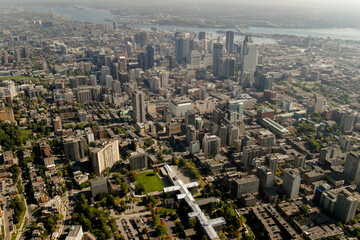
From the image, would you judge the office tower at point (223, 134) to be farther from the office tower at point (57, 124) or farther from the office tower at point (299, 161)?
the office tower at point (57, 124)

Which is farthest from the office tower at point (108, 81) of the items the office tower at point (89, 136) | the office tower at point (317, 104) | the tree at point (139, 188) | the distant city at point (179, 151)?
the office tower at point (317, 104)

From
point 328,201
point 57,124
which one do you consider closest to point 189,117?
point 57,124

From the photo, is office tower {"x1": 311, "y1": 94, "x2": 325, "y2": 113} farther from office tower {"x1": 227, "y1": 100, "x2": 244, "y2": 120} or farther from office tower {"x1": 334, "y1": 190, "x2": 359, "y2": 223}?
office tower {"x1": 334, "y1": 190, "x2": 359, "y2": 223}

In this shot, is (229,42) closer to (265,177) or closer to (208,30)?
(208,30)

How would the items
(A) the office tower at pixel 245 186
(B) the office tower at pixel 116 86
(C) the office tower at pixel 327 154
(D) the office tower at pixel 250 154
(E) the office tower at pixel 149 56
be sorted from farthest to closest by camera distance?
(E) the office tower at pixel 149 56
(B) the office tower at pixel 116 86
(C) the office tower at pixel 327 154
(D) the office tower at pixel 250 154
(A) the office tower at pixel 245 186

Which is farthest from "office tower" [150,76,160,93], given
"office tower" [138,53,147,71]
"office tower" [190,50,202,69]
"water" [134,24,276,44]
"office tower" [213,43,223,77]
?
"water" [134,24,276,44]

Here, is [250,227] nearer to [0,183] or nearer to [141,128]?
[141,128]
